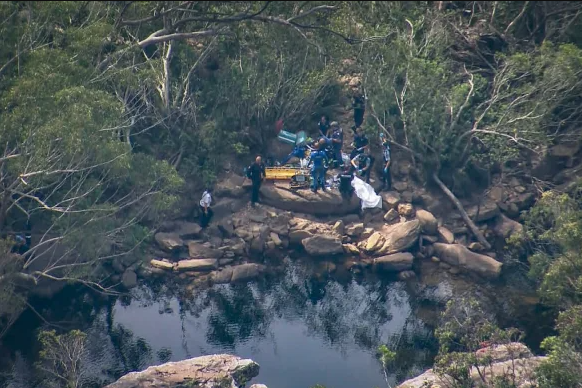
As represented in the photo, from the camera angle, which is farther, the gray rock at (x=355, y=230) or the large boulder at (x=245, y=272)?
the gray rock at (x=355, y=230)

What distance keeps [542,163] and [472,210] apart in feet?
10.5

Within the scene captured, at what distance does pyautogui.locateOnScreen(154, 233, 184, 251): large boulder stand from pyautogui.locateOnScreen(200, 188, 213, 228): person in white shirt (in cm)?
110

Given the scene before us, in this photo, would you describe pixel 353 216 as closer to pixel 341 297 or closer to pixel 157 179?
pixel 341 297

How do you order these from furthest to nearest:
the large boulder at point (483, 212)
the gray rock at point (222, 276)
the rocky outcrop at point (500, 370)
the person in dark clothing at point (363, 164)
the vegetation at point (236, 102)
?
the person in dark clothing at point (363, 164), the large boulder at point (483, 212), the gray rock at point (222, 276), the vegetation at point (236, 102), the rocky outcrop at point (500, 370)

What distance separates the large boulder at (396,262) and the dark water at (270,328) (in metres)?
0.55

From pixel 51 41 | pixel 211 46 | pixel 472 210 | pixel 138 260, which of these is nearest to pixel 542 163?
pixel 472 210

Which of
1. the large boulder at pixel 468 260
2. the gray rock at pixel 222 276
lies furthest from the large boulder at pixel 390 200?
the gray rock at pixel 222 276

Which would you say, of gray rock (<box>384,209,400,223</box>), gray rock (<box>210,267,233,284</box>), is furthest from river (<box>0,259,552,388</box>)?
gray rock (<box>384,209,400,223</box>)

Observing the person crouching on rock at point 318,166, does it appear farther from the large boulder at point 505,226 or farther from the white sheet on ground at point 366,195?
the large boulder at point 505,226

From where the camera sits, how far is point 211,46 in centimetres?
2720

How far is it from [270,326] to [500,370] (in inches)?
280

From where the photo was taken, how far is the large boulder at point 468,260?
25.2 m

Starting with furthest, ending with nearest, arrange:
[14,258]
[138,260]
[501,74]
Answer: [501,74] → [138,260] → [14,258]

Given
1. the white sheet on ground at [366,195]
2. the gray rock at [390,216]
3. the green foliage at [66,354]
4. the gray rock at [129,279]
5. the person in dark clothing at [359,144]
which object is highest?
the green foliage at [66,354]
